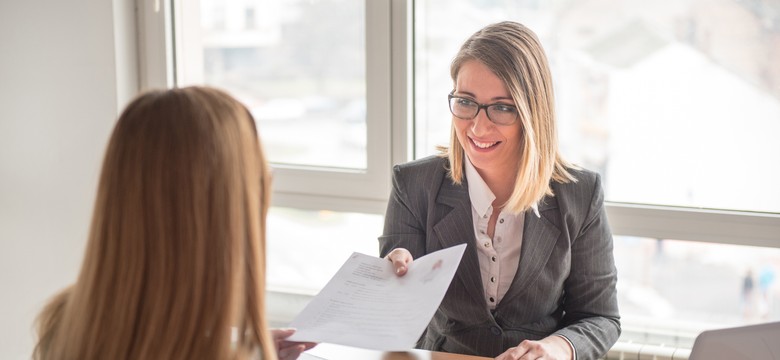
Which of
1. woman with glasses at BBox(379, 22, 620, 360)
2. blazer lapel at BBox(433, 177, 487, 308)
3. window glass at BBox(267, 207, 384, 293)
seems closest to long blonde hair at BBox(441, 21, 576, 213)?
woman with glasses at BBox(379, 22, 620, 360)

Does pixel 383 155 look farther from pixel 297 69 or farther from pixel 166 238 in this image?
pixel 166 238

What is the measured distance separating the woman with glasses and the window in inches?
21.6

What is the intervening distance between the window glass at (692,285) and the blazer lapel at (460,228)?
30.7 inches

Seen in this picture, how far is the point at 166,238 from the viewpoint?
3.55ft

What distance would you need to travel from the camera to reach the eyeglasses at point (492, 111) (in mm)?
2084

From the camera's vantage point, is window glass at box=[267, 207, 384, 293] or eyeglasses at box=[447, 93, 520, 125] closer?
eyeglasses at box=[447, 93, 520, 125]

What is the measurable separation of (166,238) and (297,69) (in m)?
2.04

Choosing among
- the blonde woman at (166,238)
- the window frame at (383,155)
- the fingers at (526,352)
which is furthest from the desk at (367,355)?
the window frame at (383,155)

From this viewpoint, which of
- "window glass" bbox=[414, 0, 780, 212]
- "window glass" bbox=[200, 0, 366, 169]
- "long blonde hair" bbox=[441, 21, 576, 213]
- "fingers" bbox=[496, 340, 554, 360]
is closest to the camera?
"fingers" bbox=[496, 340, 554, 360]

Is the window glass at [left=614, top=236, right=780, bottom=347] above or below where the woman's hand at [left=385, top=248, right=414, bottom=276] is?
below

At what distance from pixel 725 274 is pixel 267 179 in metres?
1.90

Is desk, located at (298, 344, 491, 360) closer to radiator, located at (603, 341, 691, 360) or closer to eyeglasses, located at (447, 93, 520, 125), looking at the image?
eyeglasses, located at (447, 93, 520, 125)

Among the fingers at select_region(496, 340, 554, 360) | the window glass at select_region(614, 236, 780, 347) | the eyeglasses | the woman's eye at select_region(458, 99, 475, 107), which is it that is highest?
the woman's eye at select_region(458, 99, 475, 107)

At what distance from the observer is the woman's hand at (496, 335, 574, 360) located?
1.77 metres
